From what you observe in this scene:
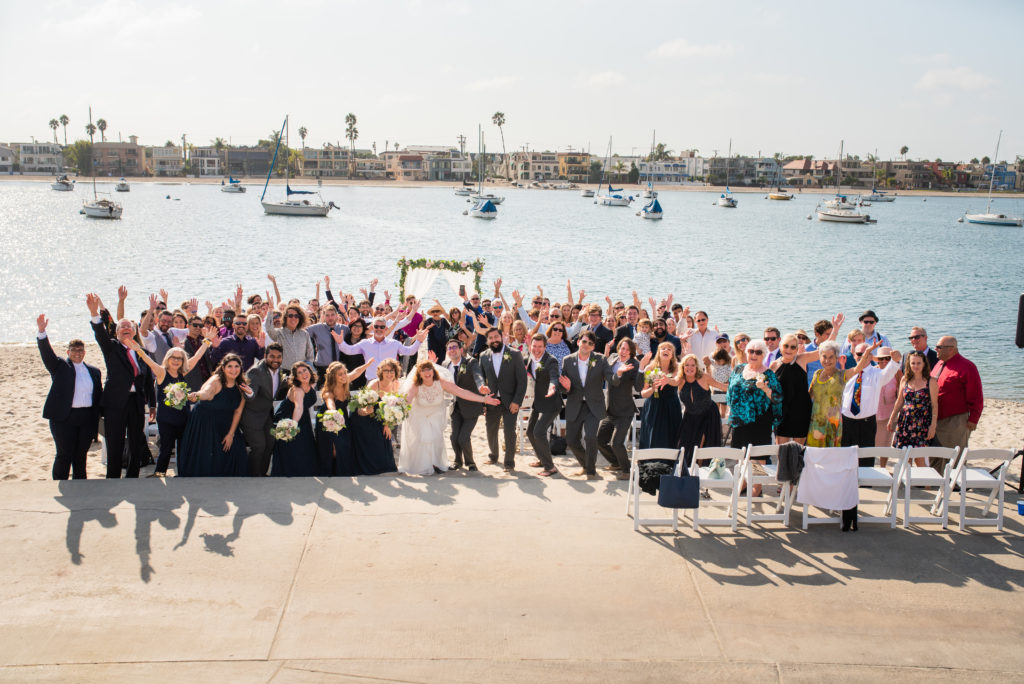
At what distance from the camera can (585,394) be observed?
965cm

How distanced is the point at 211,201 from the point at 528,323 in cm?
12297

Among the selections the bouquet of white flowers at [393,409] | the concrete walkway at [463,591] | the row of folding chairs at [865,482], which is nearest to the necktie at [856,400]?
the row of folding chairs at [865,482]

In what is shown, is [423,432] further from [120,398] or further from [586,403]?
[120,398]

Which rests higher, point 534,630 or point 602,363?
point 602,363

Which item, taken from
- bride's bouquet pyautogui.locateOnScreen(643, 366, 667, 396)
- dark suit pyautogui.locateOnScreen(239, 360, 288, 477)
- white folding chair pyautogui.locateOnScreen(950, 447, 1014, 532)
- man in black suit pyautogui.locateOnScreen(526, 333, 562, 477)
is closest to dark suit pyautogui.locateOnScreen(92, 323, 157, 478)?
dark suit pyautogui.locateOnScreen(239, 360, 288, 477)

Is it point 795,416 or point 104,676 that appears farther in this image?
point 795,416

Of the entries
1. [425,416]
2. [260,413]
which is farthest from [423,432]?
[260,413]

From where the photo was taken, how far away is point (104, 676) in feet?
17.5

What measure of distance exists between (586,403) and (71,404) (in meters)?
5.92

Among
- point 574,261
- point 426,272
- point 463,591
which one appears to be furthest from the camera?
point 574,261

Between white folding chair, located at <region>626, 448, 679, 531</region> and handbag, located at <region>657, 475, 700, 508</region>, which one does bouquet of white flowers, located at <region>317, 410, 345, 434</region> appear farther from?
handbag, located at <region>657, 475, 700, 508</region>

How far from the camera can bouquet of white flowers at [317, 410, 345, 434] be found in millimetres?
8922

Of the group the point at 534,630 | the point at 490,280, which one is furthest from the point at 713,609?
the point at 490,280

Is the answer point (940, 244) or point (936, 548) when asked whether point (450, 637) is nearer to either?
point (936, 548)
